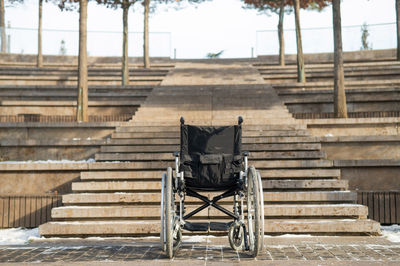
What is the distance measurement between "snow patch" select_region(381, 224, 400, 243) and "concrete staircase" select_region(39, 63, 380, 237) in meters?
0.22

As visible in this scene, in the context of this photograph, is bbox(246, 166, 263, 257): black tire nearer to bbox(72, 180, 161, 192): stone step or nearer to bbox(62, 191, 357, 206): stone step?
bbox(62, 191, 357, 206): stone step

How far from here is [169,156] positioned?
34.4 ft

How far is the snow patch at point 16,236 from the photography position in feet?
23.2

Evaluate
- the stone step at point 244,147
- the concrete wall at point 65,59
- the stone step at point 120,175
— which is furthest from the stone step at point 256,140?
the concrete wall at point 65,59

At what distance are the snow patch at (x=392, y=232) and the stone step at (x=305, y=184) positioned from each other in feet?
3.23

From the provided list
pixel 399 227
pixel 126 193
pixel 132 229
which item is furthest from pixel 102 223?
pixel 399 227

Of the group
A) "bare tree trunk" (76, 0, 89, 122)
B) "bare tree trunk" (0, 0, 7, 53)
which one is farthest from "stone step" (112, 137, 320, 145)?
"bare tree trunk" (0, 0, 7, 53)

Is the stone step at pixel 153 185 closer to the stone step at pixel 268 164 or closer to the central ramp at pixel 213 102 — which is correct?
the stone step at pixel 268 164

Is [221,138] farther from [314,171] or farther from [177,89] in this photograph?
[177,89]

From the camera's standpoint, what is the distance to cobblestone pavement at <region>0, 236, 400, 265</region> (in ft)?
17.2

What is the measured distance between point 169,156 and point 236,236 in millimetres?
4744

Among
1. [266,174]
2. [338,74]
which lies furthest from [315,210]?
[338,74]

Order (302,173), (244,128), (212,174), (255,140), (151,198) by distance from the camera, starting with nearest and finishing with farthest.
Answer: (212,174) → (151,198) → (302,173) → (255,140) → (244,128)

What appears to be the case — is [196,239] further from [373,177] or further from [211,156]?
[373,177]
